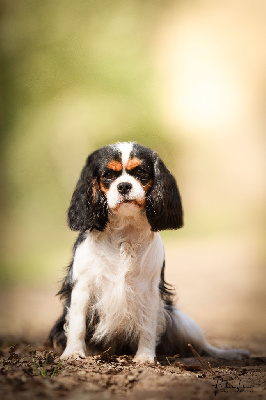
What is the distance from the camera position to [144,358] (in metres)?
3.69

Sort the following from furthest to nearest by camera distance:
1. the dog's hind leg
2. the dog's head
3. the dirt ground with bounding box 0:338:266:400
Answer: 1. the dog's hind leg
2. the dog's head
3. the dirt ground with bounding box 0:338:266:400

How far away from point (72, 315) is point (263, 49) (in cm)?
551

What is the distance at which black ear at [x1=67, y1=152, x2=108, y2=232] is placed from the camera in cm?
368

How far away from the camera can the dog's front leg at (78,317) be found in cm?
372

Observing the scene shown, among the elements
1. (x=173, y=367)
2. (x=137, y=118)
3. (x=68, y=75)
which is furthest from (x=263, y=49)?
(x=173, y=367)

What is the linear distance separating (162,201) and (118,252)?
0.45m

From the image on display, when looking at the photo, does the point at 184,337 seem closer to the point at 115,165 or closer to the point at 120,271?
the point at 120,271

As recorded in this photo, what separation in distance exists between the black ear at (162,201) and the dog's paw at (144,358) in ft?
2.68

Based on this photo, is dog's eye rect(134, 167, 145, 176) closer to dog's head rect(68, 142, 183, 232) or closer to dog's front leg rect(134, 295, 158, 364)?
dog's head rect(68, 142, 183, 232)

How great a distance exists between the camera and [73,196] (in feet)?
12.6

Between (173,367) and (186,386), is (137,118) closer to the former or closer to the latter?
(173,367)

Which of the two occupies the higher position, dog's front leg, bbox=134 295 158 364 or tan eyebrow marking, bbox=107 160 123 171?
tan eyebrow marking, bbox=107 160 123 171
